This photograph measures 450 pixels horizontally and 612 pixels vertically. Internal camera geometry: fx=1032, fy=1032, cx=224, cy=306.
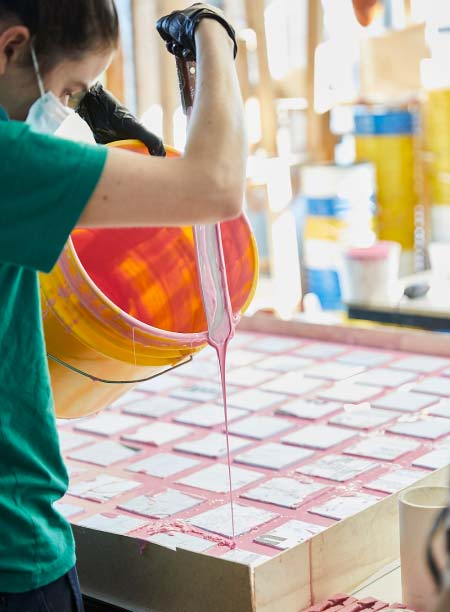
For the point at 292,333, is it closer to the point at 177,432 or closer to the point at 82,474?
the point at 177,432

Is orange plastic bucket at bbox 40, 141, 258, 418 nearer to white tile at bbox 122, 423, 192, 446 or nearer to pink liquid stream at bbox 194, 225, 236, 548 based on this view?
pink liquid stream at bbox 194, 225, 236, 548

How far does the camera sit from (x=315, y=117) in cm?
403

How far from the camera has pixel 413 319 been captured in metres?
2.94

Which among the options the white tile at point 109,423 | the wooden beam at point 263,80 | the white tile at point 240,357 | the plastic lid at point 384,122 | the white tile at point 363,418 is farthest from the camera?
the wooden beam at point 263,80

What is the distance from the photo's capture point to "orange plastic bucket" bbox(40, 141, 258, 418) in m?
1.38

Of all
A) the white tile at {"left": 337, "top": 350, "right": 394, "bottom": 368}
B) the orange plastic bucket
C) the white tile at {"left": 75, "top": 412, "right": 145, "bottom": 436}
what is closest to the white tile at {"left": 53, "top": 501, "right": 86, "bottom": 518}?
the orange plastic bucket

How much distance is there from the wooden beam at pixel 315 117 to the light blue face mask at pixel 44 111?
118 inches

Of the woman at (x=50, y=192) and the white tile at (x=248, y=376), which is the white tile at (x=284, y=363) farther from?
the woman at (x=50, y=192)

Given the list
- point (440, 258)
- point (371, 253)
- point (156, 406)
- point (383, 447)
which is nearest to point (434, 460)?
point (383, 447)

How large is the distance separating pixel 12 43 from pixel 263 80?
295 centimetres

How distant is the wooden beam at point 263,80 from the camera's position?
3863mm

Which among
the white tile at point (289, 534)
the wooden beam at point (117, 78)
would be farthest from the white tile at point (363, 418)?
the wooden beam at point (117, 78)

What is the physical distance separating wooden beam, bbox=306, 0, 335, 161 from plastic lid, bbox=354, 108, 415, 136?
1.58 feet

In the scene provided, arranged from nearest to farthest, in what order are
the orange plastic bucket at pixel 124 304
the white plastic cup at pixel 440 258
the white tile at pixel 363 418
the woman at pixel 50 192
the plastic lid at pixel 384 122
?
the woman at pixel 50 192, the orange plastic bucket at pixel 124 304, the white tile at pixel 363 418, the white plastic cup at pixel 440 258, the plastic lid at pixel 384 122
